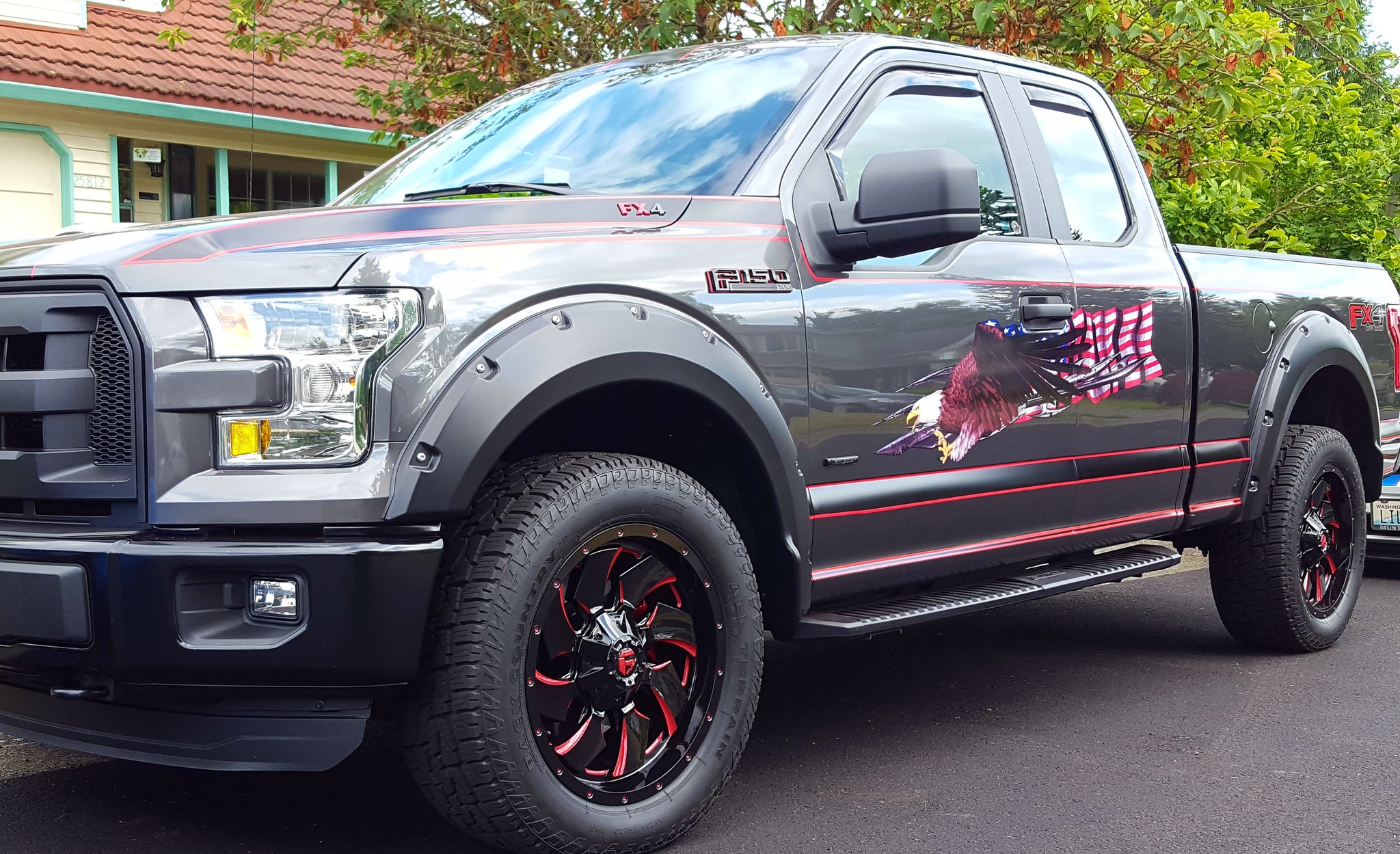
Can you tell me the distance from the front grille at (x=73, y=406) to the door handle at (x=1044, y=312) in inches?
98.7

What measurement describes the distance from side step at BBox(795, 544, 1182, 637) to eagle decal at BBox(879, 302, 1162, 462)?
16.3 inches

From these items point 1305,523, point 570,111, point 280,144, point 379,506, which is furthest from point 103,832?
point 280,144

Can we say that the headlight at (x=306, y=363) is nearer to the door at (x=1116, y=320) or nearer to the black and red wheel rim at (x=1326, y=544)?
the door at (x=1116, y=320)

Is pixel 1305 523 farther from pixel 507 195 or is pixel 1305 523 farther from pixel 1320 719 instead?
pixel 507 195

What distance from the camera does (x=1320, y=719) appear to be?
465 cm

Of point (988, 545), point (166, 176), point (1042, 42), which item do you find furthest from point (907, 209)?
point (166, 176)

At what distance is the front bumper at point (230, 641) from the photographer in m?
2.70

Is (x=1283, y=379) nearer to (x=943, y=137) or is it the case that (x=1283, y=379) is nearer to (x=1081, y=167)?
(x=1081, y=167)

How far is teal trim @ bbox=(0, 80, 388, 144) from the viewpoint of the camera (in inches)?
470

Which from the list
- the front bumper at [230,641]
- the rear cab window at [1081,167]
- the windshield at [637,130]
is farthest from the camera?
the rear cab window at [1081,167]

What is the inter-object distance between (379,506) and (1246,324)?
358 cm

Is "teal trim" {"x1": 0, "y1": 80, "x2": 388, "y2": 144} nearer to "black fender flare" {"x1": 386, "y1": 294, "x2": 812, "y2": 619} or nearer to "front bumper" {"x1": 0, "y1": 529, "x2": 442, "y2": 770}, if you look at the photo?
"black fender flare" {"x1": 386, "y1": 294, "x2": 812, "y2": 619}

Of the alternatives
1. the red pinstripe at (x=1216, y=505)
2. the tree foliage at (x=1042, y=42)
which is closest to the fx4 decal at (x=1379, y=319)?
the red pinstripe at (x=1216, y=505)

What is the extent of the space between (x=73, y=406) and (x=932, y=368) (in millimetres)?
2139
